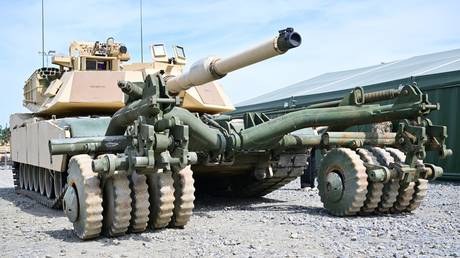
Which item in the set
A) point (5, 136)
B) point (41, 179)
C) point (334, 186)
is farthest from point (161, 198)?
point (5, 136)

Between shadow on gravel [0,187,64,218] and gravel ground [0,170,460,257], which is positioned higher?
gravel ground [0,170,460,257]

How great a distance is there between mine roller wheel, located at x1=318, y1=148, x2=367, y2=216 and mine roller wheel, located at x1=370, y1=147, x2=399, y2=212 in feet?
1.25

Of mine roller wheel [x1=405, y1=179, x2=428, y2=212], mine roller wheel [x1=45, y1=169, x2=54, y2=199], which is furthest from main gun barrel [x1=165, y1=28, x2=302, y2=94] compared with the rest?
mine roller wheel [x1=45, y1=169, x2=54, y2=199]

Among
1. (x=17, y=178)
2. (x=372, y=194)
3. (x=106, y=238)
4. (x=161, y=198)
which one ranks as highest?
(x=161, y=198)

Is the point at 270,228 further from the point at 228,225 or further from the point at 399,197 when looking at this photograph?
the point at 399,197

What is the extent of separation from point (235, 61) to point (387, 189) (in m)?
2.76

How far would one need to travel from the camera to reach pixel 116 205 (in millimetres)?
5852

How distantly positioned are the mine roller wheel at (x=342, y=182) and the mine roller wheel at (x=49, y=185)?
4603mm

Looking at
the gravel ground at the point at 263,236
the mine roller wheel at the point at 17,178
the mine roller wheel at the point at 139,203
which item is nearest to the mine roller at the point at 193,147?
the mine roller wheel at the point at 139,203

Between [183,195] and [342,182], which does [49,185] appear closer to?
[183,195]

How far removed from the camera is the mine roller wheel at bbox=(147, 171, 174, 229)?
6105mm

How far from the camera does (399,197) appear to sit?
735cm

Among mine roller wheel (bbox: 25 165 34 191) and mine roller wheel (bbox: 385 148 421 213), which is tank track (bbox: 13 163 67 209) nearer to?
mine roller wheel (bbox: 25 165 34 191)

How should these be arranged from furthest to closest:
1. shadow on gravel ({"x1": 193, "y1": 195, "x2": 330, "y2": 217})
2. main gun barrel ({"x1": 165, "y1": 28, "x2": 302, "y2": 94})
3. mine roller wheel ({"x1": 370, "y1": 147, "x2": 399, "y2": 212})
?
shadow on gravel ({"x1": 193, "y1": 195, "x2": 330, "y2": 217}) → mine roller wheel ({"x1": 370, "y1": 147, "x2": 399, "y2": 212}) → main gun barrel ({"x1": 165, "y1": 28, "x2": 302, "y2": 94})
